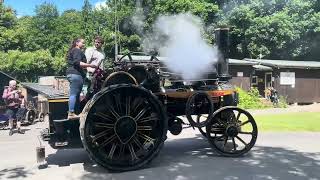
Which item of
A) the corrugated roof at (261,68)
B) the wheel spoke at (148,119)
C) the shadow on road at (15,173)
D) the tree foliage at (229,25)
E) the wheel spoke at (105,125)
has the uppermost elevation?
the tree foliage at (229,25)

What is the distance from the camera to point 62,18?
55500 mm

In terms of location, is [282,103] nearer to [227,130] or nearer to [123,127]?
[227,130]

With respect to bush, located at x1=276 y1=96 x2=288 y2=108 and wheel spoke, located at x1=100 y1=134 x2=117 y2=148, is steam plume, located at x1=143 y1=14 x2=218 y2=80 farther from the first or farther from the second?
bush, located at x1=276 y1=96 x2=288 y2=108

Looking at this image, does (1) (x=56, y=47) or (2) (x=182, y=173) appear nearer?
(2) (x=182, y=173)

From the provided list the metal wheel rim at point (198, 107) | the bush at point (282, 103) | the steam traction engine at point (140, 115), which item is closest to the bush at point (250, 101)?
the bush at point (282, 103)

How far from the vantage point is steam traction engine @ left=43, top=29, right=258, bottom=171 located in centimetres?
867

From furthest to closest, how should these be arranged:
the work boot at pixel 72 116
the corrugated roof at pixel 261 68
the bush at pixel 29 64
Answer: the bush at pixel 29 64 < the corrugated roof at pixel 261 68 < the work boot at pixel 72 116

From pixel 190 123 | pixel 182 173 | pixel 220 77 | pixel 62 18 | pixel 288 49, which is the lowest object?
pixel 182 173

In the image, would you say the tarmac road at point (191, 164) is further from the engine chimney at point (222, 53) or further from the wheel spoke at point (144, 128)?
the engine chimney at point (222, 53)

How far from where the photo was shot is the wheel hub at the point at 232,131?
9.95 metres

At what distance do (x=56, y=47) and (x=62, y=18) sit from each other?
743 cm

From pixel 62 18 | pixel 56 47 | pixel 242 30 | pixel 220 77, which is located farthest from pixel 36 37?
pixel 220 77

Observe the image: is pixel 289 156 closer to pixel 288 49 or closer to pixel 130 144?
pixel 130 144

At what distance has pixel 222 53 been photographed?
10.6 m
